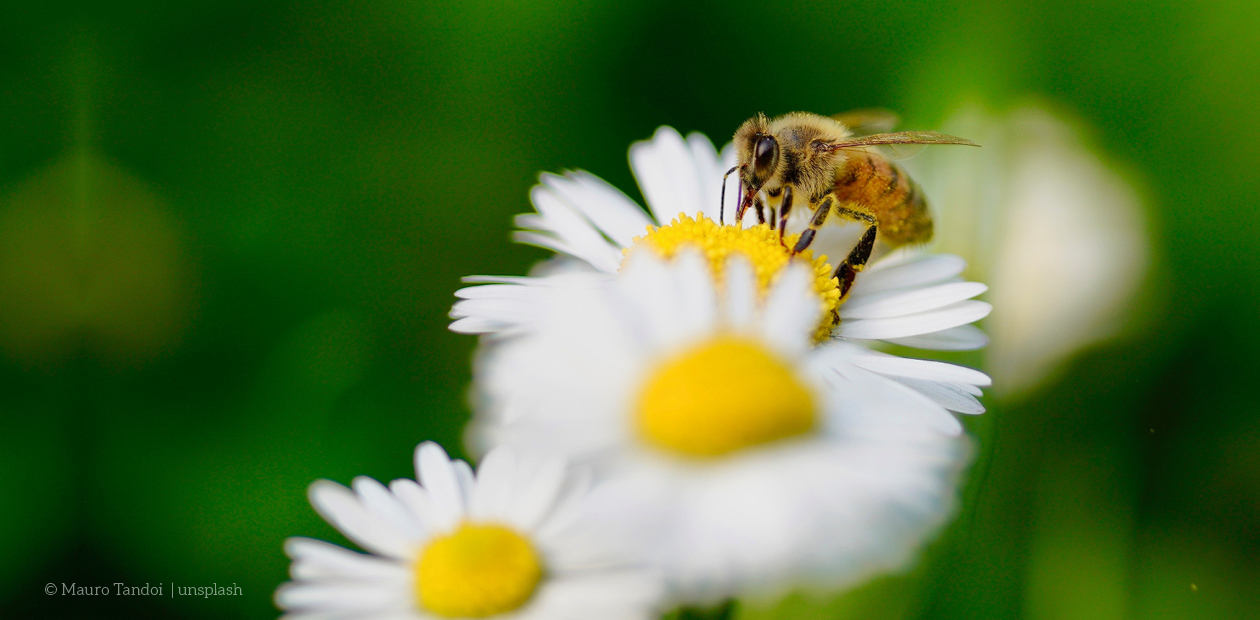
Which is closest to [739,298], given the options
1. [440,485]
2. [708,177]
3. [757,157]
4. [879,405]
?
[879,405]

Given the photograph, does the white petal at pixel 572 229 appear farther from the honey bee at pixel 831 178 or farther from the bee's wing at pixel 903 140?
the bee's wing at pixel 903 140

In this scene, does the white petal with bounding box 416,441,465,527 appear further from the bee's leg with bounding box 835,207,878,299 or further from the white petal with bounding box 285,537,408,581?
the bee's leg with bounding box 835,207,878,299

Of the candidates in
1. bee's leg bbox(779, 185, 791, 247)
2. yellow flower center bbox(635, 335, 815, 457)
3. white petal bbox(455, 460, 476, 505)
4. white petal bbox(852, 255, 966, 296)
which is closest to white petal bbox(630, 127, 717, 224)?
bee's leg bbox(779, 185, 791, 247)

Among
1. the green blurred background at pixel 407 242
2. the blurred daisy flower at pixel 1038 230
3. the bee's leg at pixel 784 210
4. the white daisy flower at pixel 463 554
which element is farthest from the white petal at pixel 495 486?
the blurred daisy flower at pixel 1038 230

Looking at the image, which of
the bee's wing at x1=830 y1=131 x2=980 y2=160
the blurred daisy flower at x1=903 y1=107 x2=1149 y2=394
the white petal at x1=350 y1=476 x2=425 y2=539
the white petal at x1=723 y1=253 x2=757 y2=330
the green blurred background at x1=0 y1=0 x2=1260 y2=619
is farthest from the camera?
the blurred daisy flower at x1=903 y1=107 x2=1149 y2=394

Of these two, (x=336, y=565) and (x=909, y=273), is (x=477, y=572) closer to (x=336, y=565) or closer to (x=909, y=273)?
(x=336, y=565)

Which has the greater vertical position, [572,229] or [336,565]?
[572,229]

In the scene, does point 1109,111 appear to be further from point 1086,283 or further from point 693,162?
point 693,162

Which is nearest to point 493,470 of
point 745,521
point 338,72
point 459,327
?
point 459,327
